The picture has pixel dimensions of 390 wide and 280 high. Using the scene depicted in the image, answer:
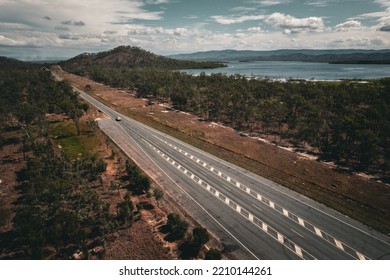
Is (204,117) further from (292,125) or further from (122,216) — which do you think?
(122,216)

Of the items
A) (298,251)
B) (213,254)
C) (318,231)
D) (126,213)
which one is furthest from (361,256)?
(126,213)

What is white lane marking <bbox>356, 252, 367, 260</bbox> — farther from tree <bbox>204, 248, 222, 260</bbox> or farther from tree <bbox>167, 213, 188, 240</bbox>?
tree <bbox>167, 213, 188, 240</bbox>

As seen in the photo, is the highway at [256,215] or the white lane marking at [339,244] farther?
the white lane marking at [339,244]

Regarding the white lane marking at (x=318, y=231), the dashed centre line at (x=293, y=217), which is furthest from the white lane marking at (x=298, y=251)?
the white lane marking at (x=318, y=231)

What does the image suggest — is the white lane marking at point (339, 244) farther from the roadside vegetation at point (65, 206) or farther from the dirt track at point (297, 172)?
the roadside vegetation at point (65, 206)

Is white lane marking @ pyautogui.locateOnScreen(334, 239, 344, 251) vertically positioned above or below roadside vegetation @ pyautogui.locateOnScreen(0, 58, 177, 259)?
below

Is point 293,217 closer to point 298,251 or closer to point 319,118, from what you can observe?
point 298,251

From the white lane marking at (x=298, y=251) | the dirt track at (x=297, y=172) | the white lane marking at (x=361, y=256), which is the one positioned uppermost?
the dirt track at (x=297, y=172)

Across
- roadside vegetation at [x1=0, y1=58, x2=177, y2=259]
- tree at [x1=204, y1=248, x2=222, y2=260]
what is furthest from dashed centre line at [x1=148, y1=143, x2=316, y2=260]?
roadside vegetation at [x1=0, y1=58, x2=177, y2=259]

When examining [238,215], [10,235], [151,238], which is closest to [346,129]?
[238,215]
